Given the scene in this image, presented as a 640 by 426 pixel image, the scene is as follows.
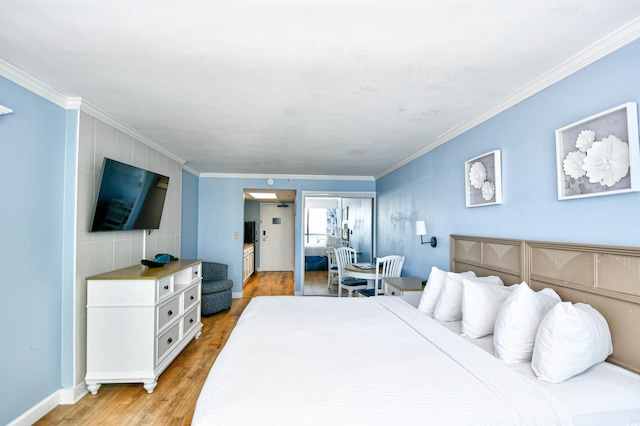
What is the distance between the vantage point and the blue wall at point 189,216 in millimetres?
5000

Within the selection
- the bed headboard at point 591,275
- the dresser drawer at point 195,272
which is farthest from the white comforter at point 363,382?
the dresser drawer at point 195,272

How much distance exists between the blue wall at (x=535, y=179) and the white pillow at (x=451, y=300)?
1.59 feet

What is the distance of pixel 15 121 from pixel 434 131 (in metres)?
3.32

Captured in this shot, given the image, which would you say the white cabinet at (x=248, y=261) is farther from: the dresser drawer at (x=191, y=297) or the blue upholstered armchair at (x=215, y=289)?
the dresser drawer at (x=191, y=297)

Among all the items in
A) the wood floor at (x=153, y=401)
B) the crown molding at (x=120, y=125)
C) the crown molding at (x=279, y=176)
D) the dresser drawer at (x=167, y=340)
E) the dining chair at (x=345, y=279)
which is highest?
the crown molding at (x=120, y=125)

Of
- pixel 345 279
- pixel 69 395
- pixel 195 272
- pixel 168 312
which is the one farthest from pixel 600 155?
pixel 345 279

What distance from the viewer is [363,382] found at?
53.4 inches

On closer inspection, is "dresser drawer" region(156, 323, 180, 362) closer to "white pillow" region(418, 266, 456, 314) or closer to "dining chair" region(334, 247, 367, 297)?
"white pillow" region(418, 266, 456, 314)

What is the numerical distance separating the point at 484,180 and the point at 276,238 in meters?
6.87

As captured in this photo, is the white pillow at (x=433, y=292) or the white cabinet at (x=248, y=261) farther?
the white cabinet at (x=248, y=261)

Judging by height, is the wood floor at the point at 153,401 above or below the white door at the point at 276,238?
below

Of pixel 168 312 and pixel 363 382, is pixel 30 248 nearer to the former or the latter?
pixel 168 312

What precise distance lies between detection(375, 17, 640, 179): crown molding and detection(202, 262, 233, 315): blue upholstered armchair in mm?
3869

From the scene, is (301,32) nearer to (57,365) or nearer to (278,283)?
(57,365)
